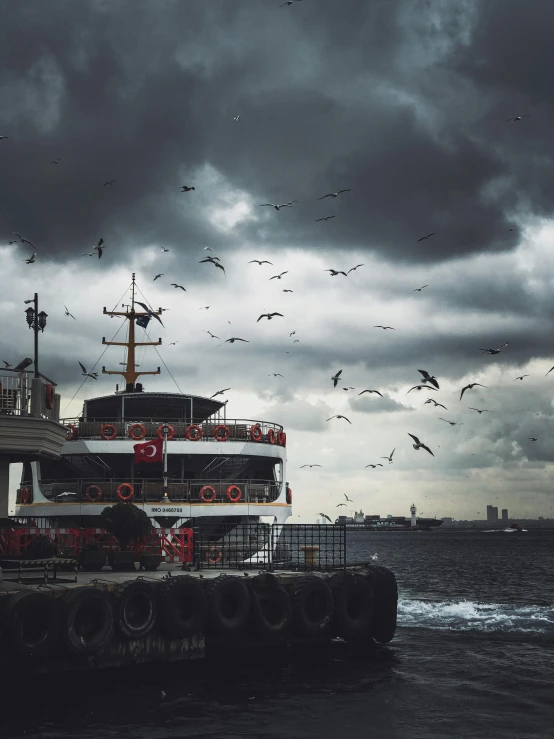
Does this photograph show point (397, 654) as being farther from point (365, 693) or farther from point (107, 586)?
point (107, 586)

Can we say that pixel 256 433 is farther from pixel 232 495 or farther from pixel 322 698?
pixel 322 698

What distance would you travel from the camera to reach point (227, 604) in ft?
80.5

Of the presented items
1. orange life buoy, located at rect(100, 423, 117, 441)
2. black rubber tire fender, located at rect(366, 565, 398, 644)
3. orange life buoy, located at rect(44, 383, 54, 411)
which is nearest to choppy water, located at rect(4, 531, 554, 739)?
black rubber tire fender, located at rect(366, 565, 398, 644)

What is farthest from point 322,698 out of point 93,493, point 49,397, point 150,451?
point 93,493

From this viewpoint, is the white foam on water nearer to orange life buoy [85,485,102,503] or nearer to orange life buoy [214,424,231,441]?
orange life buoy [214,424,231,441]

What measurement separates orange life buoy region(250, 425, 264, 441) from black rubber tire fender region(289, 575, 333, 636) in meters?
15.1

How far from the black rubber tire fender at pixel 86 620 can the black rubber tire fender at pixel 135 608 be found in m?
0.30

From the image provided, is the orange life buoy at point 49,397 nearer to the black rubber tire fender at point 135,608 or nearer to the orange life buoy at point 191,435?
the black rubber tire fender at point 135,608

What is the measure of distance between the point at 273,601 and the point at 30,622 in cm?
775

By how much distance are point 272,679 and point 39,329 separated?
53.8 ft

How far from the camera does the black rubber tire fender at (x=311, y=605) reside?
25656mm

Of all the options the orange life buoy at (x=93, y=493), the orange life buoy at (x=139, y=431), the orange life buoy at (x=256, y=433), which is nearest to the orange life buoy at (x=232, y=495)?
the orange life buoy at (x=256, y=433)

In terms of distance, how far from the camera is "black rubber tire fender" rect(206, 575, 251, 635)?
2402cm

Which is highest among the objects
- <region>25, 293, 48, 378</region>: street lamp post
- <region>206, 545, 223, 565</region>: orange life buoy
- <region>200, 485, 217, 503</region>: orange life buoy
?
<region>25, 293, 48, 378</region>: street lamp post
